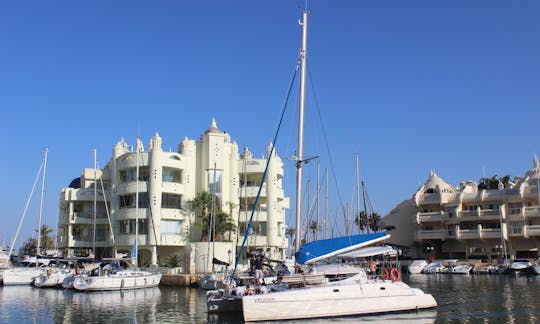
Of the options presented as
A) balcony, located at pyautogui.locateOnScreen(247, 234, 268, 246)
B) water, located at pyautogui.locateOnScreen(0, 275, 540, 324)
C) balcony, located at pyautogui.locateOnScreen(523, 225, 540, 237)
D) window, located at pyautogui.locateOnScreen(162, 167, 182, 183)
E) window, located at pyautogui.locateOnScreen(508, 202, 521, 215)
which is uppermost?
window, located at pyautogui.locateOnScreen(162, 167, 182, 183)

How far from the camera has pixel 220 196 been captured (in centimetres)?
6656

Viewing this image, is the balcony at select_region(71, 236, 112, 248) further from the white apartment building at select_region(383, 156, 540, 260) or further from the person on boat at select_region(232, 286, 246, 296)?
the white apartment building at select_region(383, 156, 540, 260)

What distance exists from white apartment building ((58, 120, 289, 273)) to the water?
14258 mm

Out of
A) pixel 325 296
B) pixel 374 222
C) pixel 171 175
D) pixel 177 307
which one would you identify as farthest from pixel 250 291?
pixel 374 222

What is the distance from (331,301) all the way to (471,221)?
6035 centimetres

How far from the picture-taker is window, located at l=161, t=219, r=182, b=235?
6353 cm

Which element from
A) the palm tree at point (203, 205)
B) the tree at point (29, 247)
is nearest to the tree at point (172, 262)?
the palm tree at point (203, 205)

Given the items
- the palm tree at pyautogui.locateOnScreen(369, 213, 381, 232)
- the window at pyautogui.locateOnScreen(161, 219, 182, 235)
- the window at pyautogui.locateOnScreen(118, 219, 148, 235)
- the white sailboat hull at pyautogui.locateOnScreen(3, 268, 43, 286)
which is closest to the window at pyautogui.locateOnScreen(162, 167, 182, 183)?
the window at pyautogui.locateOnScreen(161, 219, 182, 235)

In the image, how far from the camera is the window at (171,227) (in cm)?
6353

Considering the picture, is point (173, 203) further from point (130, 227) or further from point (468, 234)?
point (468, 234)

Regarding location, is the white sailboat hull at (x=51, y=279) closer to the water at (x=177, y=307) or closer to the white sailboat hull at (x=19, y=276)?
the white sailboat hull at (x=19, y=276)

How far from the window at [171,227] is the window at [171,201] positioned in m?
1.82

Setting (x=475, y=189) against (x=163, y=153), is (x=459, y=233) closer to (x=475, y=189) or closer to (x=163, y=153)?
(x=475, y=189)

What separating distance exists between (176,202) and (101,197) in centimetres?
1173
